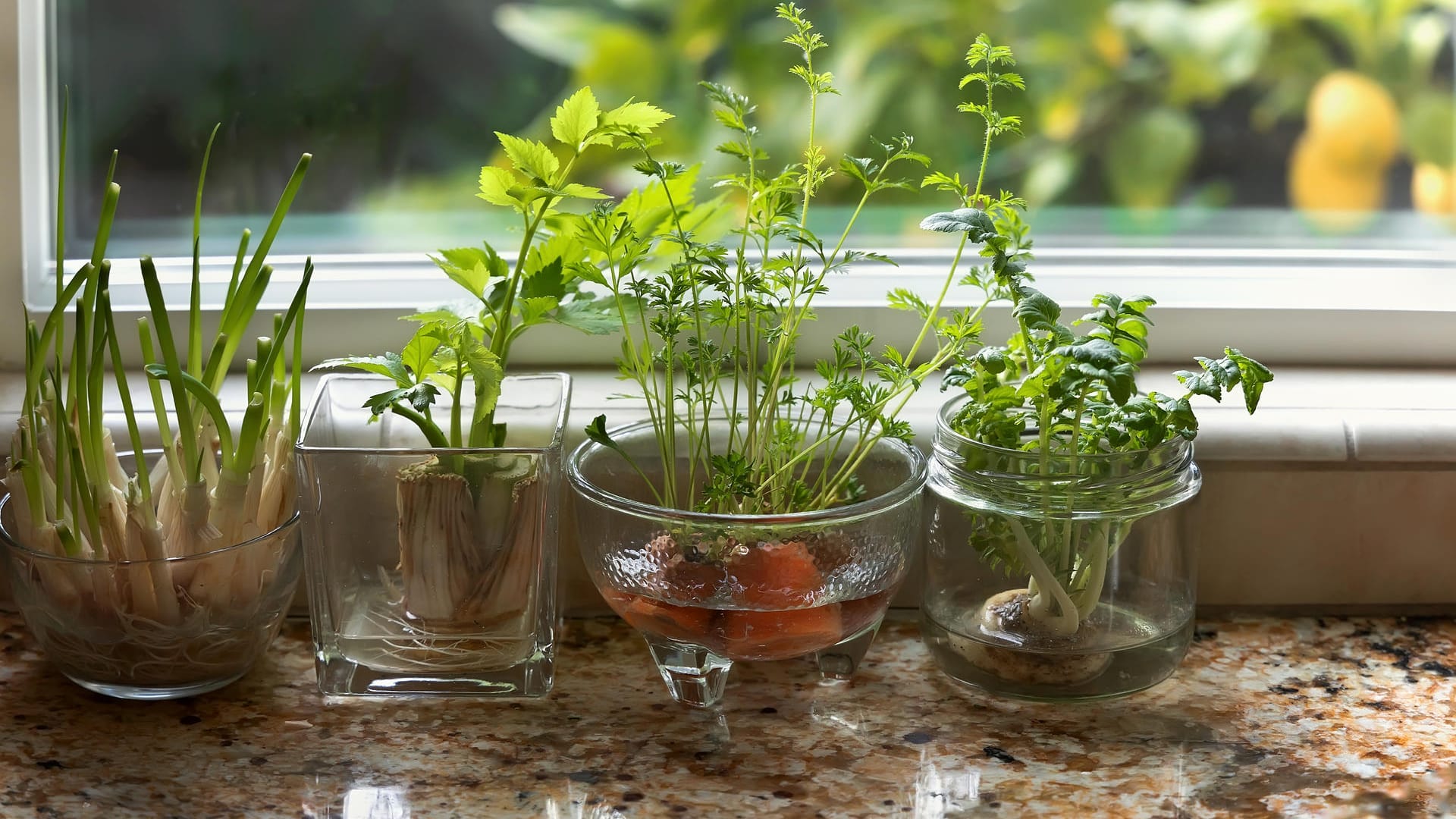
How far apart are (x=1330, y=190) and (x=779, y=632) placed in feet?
2.53

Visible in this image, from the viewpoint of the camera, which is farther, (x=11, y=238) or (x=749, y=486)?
(x=11, y=238)

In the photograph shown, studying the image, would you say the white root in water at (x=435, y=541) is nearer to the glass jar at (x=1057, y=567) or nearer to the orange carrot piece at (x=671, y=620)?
the orange carrot piece at (x=671, y=620)

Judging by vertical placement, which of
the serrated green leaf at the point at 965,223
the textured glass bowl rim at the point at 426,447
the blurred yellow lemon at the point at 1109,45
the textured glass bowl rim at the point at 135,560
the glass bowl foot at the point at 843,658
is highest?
the blurred yellow lemon at the point at 1109,45

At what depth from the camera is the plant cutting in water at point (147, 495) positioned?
792 mm

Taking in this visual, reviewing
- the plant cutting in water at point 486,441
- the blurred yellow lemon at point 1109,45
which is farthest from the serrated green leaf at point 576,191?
→ the blurred yellow lemon at point 1109,45

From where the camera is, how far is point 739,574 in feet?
2.57

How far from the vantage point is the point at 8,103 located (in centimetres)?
103

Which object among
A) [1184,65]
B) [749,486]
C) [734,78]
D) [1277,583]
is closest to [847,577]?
[749,486]

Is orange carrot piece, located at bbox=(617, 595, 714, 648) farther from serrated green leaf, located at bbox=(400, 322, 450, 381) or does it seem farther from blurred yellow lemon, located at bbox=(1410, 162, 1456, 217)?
blurred yellow lemon, located at bbox=(1410, 162, 1456, 217)

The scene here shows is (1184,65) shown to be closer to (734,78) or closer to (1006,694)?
(734,78)

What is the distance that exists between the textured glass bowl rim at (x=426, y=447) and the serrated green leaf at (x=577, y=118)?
0.19 metres

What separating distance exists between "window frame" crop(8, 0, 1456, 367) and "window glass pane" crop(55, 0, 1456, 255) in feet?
0.09

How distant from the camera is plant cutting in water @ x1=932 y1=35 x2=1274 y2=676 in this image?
30.4 inches

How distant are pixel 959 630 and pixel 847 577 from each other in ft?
0.40
